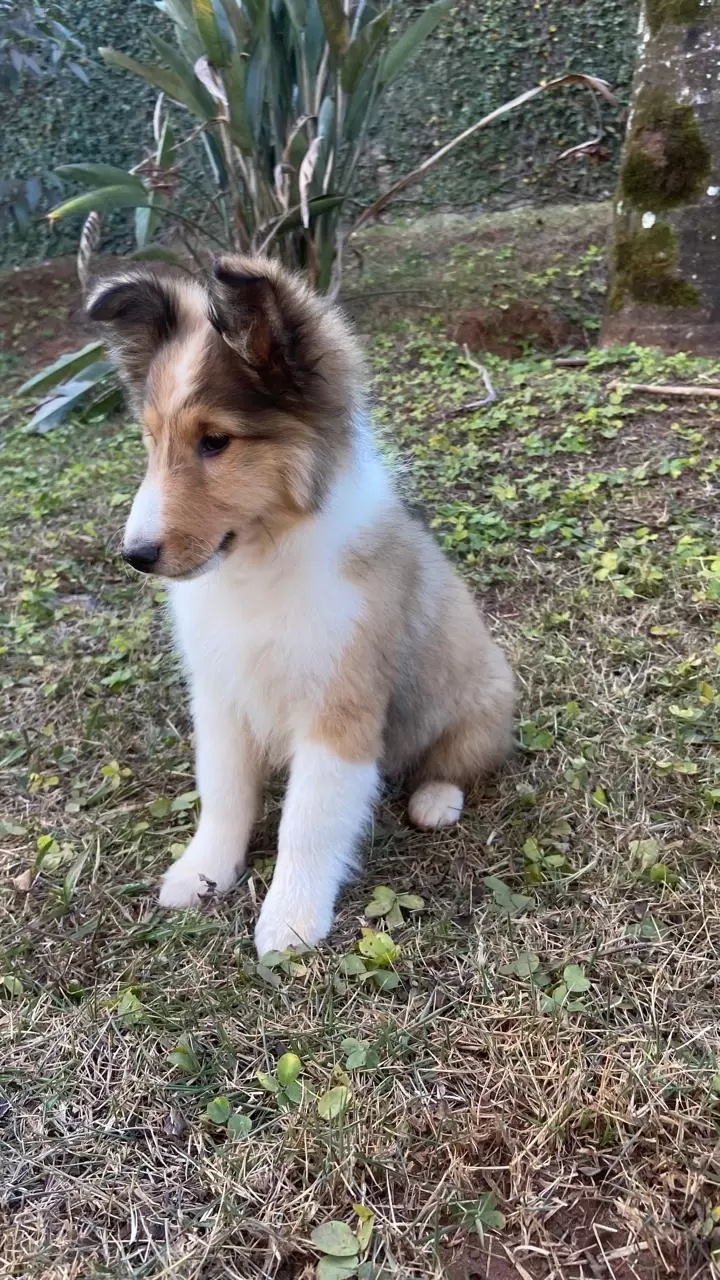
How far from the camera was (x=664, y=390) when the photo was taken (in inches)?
192

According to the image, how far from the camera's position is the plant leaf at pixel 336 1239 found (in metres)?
1.65

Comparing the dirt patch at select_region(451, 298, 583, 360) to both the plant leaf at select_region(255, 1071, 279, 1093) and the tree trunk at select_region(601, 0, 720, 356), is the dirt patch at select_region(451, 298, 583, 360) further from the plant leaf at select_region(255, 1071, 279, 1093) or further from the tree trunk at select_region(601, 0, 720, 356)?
the plant leaf at select_region(255, 1071, 279, 1093)

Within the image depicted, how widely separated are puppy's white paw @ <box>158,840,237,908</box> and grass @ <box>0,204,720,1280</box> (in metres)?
0.06

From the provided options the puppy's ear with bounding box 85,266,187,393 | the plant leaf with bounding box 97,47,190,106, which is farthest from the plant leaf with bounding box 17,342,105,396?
the puppy's ear with bounding box 85,266,187,393

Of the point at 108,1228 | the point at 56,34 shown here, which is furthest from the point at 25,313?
the point at 108,1228

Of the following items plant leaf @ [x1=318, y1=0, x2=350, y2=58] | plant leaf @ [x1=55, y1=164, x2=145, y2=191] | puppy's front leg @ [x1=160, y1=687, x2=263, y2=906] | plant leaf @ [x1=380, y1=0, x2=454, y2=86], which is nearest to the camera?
puppy's front leg @ [x1=160, y1=687, x2=263, y2=906]

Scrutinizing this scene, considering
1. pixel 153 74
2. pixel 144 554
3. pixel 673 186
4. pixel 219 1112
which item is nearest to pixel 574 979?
pixel 219 1112

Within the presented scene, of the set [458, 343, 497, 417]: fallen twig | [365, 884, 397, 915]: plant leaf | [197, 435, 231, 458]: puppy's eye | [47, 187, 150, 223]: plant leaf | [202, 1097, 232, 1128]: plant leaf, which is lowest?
[365, 884, 397, 915]: plant leaf

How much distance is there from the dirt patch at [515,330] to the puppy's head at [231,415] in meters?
4.94

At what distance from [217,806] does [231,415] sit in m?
1.23

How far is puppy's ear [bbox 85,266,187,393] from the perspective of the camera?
7.23 ft

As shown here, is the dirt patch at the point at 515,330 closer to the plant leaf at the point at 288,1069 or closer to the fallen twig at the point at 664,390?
the fallen twig at the point at 664,390

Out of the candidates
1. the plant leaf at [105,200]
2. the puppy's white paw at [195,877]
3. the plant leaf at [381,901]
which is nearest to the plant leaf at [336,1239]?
the plant leaf at [381,901]

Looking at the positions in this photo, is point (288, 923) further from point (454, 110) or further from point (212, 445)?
point (454, 110)
